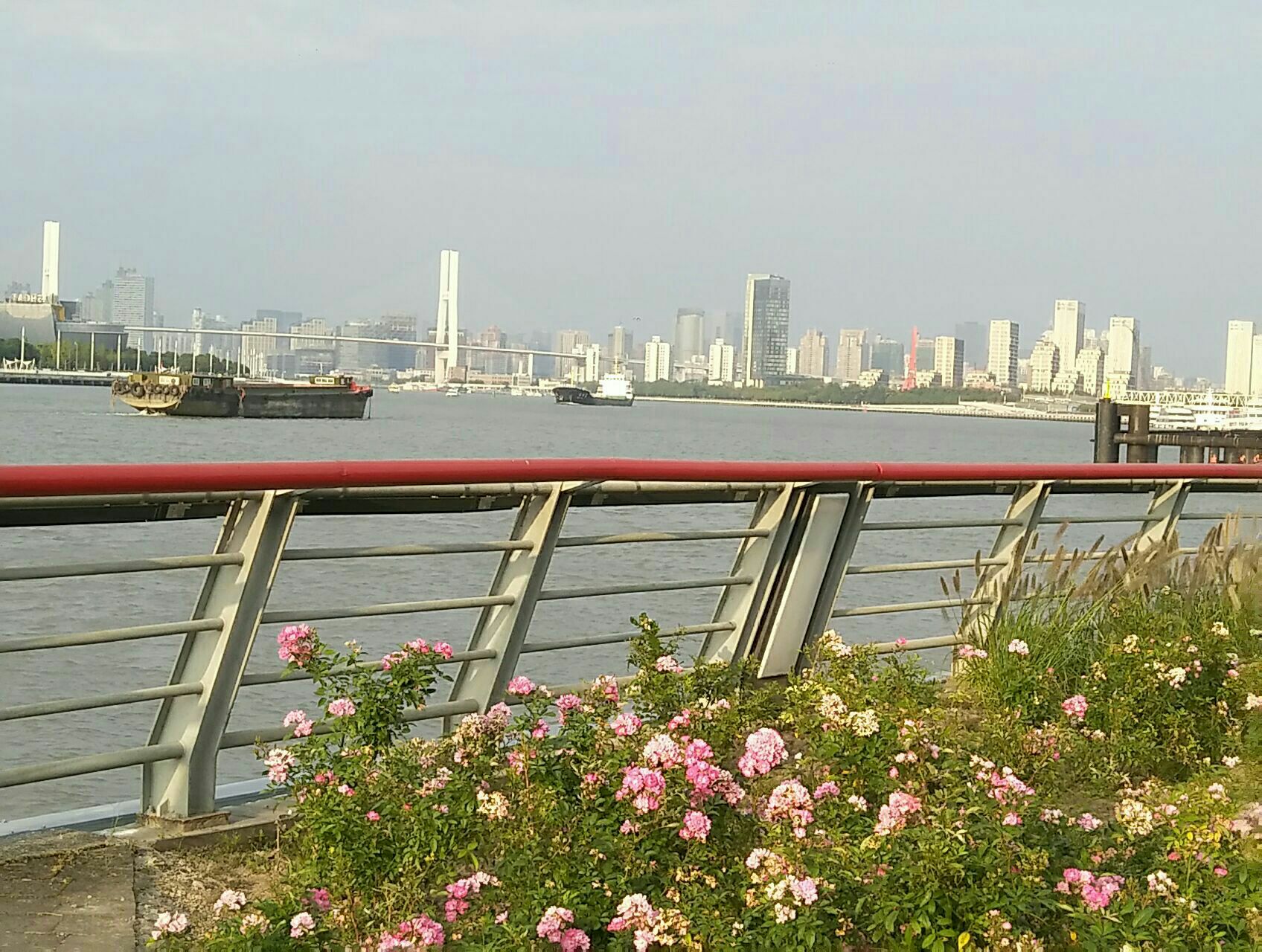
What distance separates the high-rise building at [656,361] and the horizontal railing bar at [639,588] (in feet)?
592

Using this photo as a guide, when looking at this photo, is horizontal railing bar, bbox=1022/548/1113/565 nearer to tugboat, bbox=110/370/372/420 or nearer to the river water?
the river water

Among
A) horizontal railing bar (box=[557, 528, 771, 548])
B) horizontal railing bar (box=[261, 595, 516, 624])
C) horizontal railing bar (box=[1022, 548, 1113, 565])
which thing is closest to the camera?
horizontal railing bar (box=[261, 595, 516, 624])

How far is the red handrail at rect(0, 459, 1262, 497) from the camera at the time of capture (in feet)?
9.98

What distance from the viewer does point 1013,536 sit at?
5766mm

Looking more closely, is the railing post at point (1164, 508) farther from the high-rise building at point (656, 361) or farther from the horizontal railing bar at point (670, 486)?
the high-rise building at point (656, 361)

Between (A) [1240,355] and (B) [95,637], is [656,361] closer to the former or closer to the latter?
(A) [1240,355]

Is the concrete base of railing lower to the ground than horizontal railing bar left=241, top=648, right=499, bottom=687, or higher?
lower

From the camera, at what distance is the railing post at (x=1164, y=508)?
6.21 metres

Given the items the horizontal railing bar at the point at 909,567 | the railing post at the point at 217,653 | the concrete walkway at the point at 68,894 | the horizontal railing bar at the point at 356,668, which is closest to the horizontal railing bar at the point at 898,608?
the horizontal railing bar at the point at 909,567

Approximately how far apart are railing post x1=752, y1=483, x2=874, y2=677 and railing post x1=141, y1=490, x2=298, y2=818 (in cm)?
189

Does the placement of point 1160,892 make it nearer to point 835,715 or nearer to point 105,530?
point 835,715

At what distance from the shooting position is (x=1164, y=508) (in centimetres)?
625

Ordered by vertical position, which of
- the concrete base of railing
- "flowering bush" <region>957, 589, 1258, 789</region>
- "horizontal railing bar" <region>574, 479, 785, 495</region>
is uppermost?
"horizontal railing bar" <region>574, 479, 785, 495</region>

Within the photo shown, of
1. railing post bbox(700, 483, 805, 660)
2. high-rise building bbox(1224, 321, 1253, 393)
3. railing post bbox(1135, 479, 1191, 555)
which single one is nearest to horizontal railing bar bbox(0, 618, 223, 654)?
railing post bbox(700, 483, 805, 660)
